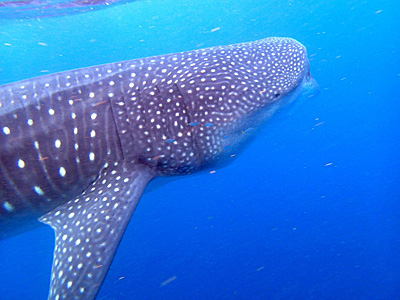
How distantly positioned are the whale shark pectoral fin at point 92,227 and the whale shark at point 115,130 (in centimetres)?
1

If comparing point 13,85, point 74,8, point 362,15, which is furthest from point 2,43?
point 362,15

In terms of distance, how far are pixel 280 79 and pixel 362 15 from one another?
53.6 meters

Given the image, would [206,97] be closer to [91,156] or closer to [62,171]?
[91,156]

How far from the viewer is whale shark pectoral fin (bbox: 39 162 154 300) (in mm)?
2073

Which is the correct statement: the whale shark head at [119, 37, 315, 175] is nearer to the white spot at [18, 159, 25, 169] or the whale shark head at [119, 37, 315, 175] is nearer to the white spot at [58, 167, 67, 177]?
the white spot at [58, 167, 67, 177]

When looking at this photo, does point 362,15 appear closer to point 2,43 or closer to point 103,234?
point 2,43

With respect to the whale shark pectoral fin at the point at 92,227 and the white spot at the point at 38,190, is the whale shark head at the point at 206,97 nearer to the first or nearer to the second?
the whale shark pectoral fin at the point at 92,227

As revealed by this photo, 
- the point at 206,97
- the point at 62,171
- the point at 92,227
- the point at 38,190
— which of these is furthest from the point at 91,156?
the point at 206,97

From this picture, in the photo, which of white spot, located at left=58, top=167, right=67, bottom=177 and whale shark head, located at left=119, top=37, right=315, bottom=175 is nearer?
white spot, located at left=58, top=167, right=67, bottom=177

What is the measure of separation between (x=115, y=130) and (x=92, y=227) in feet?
3.38

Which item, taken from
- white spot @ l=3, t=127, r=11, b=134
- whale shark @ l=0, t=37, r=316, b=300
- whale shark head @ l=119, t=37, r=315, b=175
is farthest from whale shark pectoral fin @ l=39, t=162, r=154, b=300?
white spot @ l=3, t=127, r=11, b=134

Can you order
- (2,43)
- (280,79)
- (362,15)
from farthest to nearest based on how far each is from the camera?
(362,15) < (2,43) < (280,79)

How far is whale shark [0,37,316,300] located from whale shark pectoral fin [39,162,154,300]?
0.01m

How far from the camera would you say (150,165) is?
2877 millimetres
